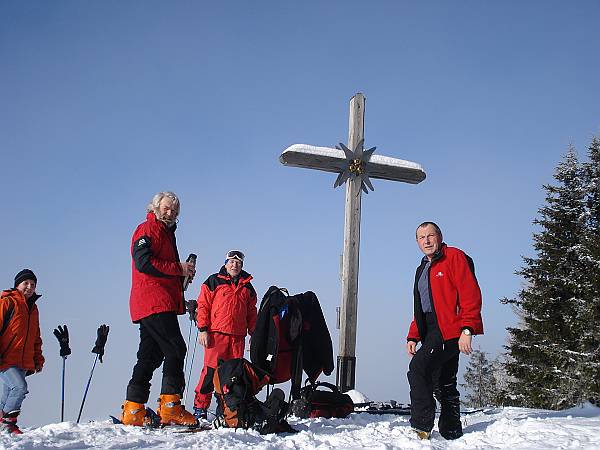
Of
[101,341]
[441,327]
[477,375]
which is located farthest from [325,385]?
[477,375]

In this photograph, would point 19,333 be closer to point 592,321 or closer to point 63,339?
point 63,339

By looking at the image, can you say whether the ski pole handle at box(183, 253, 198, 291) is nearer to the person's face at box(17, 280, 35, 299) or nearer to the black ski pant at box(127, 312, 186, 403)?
the black ski pant at box(127, 312, 186, 403)

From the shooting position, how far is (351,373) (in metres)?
8.91

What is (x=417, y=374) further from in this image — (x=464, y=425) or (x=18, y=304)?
(x=18, y=304)

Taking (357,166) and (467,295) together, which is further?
(357,166)

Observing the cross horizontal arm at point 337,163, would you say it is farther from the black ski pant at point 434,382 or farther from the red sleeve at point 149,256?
the black ski pant at point 434,382

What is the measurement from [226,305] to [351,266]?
8.90 feet

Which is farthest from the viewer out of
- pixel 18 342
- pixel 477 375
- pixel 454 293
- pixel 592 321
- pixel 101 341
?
pixel 477 375

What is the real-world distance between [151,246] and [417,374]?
283 centimetres

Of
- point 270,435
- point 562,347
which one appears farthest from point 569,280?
point 270,435

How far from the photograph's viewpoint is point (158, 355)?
18.1ft

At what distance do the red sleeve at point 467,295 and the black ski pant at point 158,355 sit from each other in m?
2.68

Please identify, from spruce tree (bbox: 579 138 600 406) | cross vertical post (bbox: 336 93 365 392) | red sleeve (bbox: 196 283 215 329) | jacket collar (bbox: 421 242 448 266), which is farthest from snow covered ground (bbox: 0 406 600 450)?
spruce tree (bbox: 579 138 600 406)

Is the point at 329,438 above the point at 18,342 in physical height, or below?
below
